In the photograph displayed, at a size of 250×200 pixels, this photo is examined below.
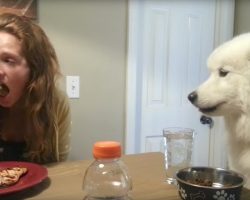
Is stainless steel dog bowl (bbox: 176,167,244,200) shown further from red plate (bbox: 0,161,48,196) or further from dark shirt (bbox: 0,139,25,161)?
dark shirt (bbox: 0,139,25,161)

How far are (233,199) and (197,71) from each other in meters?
1.68

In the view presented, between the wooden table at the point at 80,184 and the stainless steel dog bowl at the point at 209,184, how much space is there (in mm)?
57

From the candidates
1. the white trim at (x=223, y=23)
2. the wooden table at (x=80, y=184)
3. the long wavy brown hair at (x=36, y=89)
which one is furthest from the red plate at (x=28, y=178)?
the white trim at (x=223, y=23)

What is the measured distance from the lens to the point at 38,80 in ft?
3.98

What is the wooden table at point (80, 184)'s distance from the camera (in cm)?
82

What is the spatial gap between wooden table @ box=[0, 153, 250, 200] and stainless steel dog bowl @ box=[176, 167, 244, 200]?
2.2 inches

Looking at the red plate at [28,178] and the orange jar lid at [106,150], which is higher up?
the orange jar lid at [106,150]

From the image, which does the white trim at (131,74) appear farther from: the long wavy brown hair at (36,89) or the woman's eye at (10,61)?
the woman's eye at (10,61)

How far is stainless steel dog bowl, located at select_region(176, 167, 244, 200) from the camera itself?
2.25 feet

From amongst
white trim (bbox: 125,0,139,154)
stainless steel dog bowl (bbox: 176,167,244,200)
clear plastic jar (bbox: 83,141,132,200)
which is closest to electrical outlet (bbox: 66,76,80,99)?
white trim (bbox: 125,0,139,154)

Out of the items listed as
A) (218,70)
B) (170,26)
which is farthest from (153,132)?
(218,70)

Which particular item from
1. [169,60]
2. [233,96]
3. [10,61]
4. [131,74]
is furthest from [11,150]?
[169,60]

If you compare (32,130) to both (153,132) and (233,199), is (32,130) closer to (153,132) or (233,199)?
(233,199)

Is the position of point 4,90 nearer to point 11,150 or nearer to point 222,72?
point 11,150
